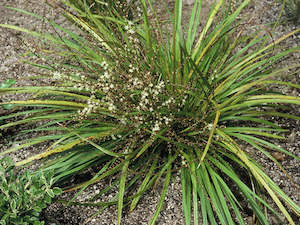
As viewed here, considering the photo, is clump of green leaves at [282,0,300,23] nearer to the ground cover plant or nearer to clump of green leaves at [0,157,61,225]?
the ground cover plant

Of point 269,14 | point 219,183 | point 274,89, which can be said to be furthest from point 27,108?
point 269,14

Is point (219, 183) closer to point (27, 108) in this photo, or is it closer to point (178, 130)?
point (178, 130)

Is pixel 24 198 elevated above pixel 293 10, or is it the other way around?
pixel 293 10

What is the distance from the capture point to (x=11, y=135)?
105 inches

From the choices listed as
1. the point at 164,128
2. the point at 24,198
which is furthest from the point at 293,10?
the point at 24,198

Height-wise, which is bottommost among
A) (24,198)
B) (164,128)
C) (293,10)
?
(24,198)

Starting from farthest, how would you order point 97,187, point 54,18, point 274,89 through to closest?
1. point 54,18
2. point 274,89
3. point 97,187

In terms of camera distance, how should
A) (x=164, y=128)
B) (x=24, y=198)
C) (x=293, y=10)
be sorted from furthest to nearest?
(x=293, y=10) < (x=164, y=128) < (x=24, y=198)

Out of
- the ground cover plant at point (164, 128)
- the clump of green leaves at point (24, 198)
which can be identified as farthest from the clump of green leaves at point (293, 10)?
the clump of green leaves at point (24, 198)

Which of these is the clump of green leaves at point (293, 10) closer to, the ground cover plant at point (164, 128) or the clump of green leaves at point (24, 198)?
the ground cover plant at point (164, 128)

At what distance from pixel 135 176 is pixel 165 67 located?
85 cm

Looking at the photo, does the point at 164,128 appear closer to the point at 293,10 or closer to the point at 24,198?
the point at 24,198

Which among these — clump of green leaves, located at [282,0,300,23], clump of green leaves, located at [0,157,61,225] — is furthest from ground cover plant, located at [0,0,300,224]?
clump of green leaves, located at [282,0,300,23]

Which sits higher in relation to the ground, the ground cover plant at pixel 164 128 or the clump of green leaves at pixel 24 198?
the ground cover plant at pixel 164 128
